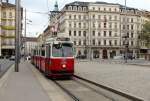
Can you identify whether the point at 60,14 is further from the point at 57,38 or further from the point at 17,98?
the point at 17,98

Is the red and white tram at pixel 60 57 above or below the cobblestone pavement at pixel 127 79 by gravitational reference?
above

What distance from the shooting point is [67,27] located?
461 feet

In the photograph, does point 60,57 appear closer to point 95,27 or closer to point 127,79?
point 127,79

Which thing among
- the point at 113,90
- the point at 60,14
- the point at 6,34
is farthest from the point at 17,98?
the point at 60,14

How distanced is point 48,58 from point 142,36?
111 meters

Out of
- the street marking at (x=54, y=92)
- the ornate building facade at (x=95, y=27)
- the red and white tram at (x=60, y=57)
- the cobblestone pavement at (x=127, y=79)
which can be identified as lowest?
the street marking at (x=54, y=92)

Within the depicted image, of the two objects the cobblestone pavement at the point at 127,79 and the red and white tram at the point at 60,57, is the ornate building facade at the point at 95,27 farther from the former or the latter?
the red and white tram at the point at 60,57

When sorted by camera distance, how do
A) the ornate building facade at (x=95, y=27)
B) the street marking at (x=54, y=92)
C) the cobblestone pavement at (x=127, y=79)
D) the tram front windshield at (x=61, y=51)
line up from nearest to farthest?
the street marking at (x=54, y=92) → the cobblestone pavement at (x=127, y=79) → the tram front windshield at (x=61, y=51) → the ornate building facade at (x=95, y=27)

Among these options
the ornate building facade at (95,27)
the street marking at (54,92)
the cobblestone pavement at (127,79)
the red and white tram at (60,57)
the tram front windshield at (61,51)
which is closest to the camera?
the street marking at (54,92)

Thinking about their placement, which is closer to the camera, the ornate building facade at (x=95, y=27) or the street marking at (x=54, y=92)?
the street marking at (x=54, y=92)

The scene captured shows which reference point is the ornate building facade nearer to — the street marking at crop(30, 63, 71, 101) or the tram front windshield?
the tram front windshield

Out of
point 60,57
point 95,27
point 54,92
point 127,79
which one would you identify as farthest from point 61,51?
point 95,27

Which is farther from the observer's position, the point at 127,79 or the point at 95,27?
the point at 95,27

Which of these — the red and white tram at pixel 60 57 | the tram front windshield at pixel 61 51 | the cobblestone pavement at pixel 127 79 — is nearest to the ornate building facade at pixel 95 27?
the cobblestone pavement at pixel 127 79
